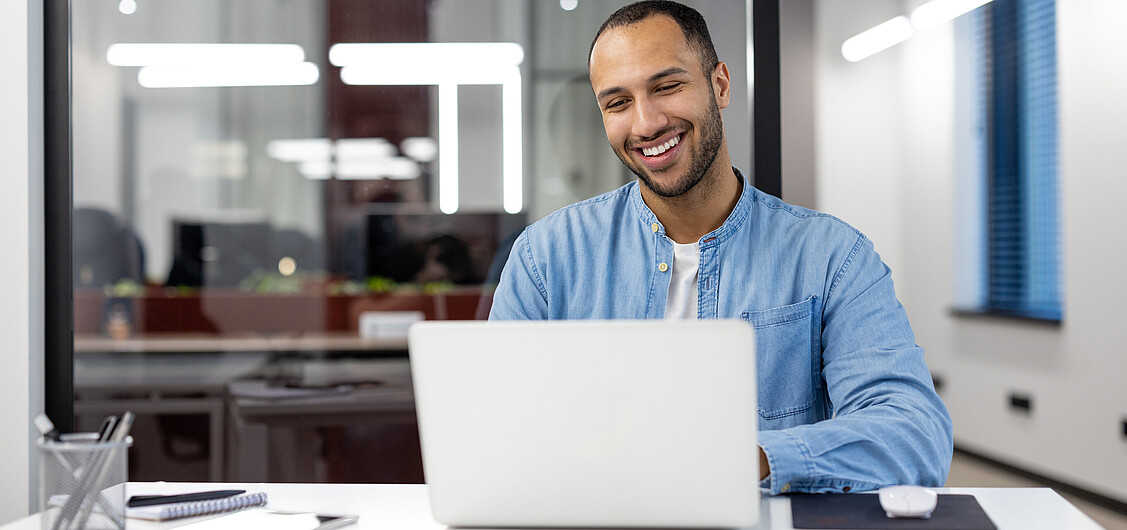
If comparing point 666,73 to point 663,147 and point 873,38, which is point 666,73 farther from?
point 873,38

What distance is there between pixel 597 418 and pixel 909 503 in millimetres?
413

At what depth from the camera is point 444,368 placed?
84 centimetres

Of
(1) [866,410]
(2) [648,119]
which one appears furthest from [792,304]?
(2) [648,119]

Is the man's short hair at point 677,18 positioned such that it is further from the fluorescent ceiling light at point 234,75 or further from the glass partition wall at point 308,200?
the fluorescent ceiling light at point 234,75

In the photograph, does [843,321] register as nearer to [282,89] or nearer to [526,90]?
[526,90]

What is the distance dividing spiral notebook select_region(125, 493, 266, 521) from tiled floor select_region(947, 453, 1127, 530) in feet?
10.9

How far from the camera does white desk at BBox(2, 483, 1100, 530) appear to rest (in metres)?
0.99

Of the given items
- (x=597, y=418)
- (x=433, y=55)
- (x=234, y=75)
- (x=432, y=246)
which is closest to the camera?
(x=597, y=418)

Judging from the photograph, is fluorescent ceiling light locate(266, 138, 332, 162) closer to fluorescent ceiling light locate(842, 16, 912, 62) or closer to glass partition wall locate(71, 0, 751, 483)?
glass partition wall locate(71, 0, 751, 483)

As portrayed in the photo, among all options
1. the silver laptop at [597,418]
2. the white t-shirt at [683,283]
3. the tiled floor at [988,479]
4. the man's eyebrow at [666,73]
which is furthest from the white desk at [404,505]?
the tiled floor at [988,479]

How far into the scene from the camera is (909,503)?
0.95 meters

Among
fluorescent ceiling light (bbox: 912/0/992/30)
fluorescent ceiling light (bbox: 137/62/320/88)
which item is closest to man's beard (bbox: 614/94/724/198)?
fluorescent ceiling light (bbox: 137/62/320/88)

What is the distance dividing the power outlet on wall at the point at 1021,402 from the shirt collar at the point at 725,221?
3042 millimetres

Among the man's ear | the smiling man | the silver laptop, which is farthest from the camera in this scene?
the man's ear
